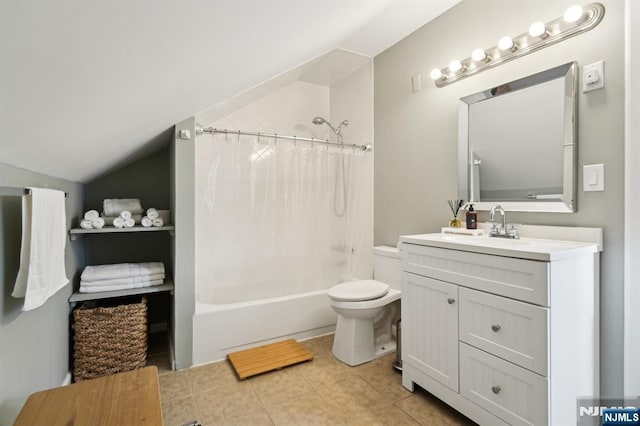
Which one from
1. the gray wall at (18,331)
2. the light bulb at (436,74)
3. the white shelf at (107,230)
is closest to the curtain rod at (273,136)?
the white shelf at (107,230)

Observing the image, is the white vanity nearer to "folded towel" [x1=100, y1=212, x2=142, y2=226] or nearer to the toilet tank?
the toilet tank

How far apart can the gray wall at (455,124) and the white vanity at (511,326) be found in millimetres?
83

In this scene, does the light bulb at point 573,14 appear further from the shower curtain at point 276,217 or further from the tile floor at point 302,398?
the tile floor at point 302,398

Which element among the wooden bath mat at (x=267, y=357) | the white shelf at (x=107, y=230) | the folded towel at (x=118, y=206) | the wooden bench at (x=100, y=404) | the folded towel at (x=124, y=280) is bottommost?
the wooden bath mat at (x=267, y=357)

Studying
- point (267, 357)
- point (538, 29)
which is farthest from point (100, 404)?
point (538, 29)

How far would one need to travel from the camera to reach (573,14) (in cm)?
150

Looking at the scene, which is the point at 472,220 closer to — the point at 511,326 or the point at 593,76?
the point at 511,326

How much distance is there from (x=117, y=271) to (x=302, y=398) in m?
1.43

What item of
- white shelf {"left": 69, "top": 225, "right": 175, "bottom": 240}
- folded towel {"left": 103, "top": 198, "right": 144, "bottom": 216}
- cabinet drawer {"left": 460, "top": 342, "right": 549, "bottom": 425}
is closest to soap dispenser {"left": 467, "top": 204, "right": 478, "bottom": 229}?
cabinet drawer {"left": 460, "top": 342, "right": 549, "bottom": 425}

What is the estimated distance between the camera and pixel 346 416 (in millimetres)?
1670

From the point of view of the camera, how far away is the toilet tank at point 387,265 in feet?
7.94

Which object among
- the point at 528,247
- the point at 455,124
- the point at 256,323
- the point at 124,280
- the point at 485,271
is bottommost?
the point at 256,323

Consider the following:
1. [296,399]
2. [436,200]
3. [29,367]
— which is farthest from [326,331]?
[29,367]

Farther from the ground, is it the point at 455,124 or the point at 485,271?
the point at 455,124
